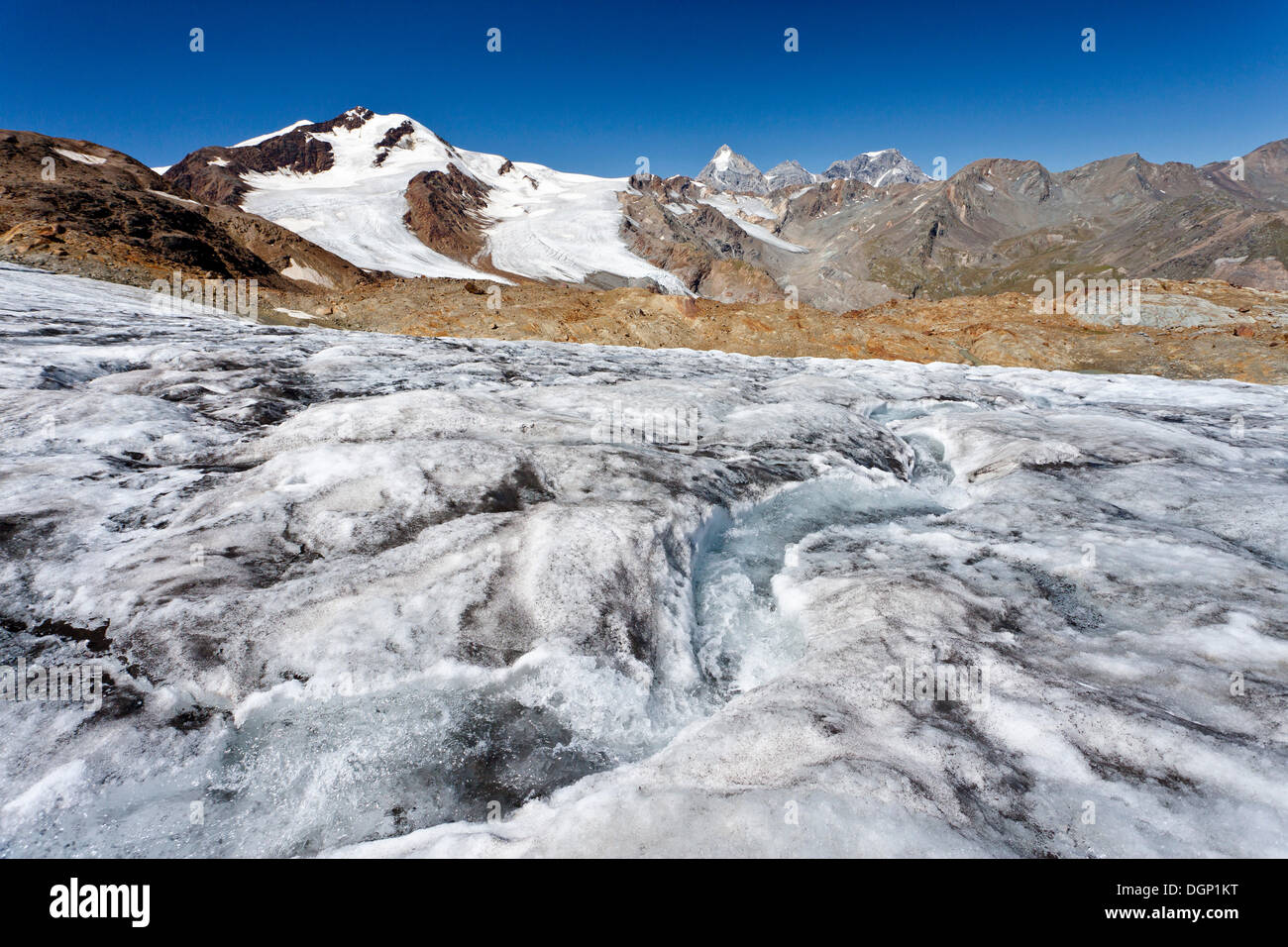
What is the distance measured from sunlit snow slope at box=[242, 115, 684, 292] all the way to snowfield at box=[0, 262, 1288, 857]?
67.2 meters

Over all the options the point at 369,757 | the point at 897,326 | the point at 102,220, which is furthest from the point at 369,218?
the point at 369,757

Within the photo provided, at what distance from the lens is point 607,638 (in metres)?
4.90

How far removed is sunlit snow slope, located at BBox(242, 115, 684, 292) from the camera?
238ft

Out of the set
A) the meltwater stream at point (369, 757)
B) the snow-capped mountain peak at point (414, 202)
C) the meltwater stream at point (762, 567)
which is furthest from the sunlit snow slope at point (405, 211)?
the meltwater stream at point (369, 757)

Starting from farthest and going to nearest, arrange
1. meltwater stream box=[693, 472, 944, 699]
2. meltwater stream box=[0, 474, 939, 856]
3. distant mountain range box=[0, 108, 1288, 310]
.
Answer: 1. distant mountain range box=[0, 108, 1288, 310]
2. meltwater stream box=[693, 472, 944, 699]
3. meltwater stream box=[0, 474, 939, 856]

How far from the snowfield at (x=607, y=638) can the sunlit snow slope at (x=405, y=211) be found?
6721 cm

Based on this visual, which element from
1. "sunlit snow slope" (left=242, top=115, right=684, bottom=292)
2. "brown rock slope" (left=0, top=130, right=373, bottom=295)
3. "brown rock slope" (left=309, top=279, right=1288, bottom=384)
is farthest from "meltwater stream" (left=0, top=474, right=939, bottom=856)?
"sunlit snow slope" (left=242, top=115, right=684, bottom=292)

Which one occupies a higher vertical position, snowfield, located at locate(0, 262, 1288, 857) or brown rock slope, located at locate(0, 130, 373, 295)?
brown rock slope, located at locate(0, 130, 373, 295)

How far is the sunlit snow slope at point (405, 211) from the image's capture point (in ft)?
238

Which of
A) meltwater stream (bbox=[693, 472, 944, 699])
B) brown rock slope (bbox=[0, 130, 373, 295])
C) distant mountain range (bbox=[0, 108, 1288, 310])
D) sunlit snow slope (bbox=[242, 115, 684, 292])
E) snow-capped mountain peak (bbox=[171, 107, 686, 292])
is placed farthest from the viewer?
snow-capped mountain peak (bbox=[171, 107, 686, 292])

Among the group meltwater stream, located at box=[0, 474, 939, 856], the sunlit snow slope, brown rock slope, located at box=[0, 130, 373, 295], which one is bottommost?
meltwater stream, located at box=[0, 474, 939, 856]

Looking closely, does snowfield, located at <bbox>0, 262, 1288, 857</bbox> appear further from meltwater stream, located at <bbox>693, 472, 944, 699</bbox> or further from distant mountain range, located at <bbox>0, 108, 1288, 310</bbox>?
distant mountain range, located at <bbox>0, 108, 1288, 310</bbox>

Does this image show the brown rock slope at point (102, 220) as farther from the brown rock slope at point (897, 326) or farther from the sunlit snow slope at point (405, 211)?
the sunlit snow slope at point (405, 211)
